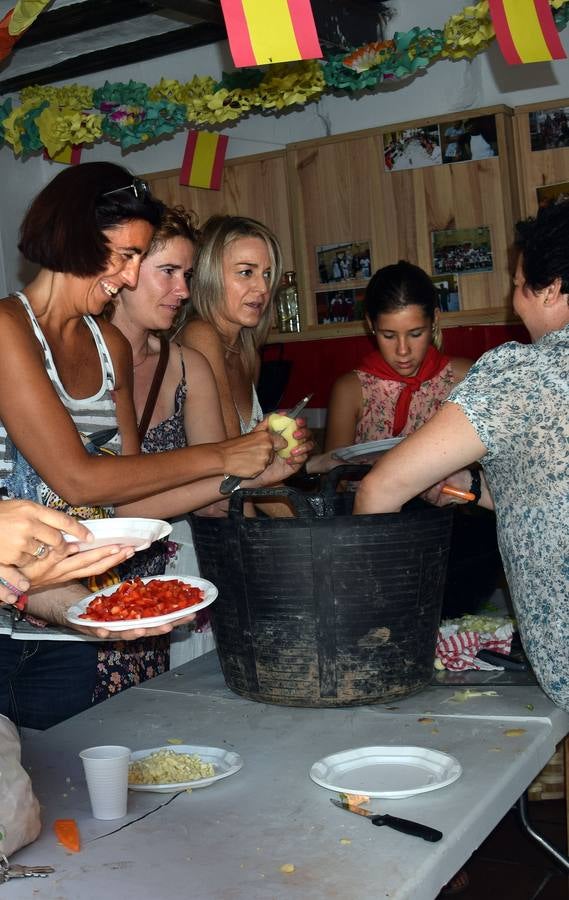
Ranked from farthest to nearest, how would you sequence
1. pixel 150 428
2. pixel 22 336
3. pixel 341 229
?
pixel 341 229
pixel 150 428
pixel 22 336

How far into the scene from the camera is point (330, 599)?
165 cm

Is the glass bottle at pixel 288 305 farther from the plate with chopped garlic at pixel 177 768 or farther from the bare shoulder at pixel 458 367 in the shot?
the plate with chopped garlic at pixel 177 768

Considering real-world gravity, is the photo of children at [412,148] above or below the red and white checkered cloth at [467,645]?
above

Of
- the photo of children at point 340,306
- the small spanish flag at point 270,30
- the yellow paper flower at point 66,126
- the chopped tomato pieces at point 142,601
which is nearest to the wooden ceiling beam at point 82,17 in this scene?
the yellow paper flower at point 66,126

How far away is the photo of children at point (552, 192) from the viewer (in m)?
4.62

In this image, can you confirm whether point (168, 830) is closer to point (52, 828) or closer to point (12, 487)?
point (52, 828)

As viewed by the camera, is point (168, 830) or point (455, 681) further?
point (455, 681)

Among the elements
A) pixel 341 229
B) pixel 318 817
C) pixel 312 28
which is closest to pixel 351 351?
pixel 341 229

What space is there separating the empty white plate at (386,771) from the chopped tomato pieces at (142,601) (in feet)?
1.00

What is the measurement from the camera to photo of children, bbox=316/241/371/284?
16.8 ft

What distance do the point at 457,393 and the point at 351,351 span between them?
3669 millimetres

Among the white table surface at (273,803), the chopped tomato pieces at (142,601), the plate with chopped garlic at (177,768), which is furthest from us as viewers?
the chopped tomato pieces at (142,601)

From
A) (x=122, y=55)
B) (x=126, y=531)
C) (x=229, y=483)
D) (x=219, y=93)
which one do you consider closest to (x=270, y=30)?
(x=229, y=483)

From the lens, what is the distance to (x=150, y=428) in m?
2.42
